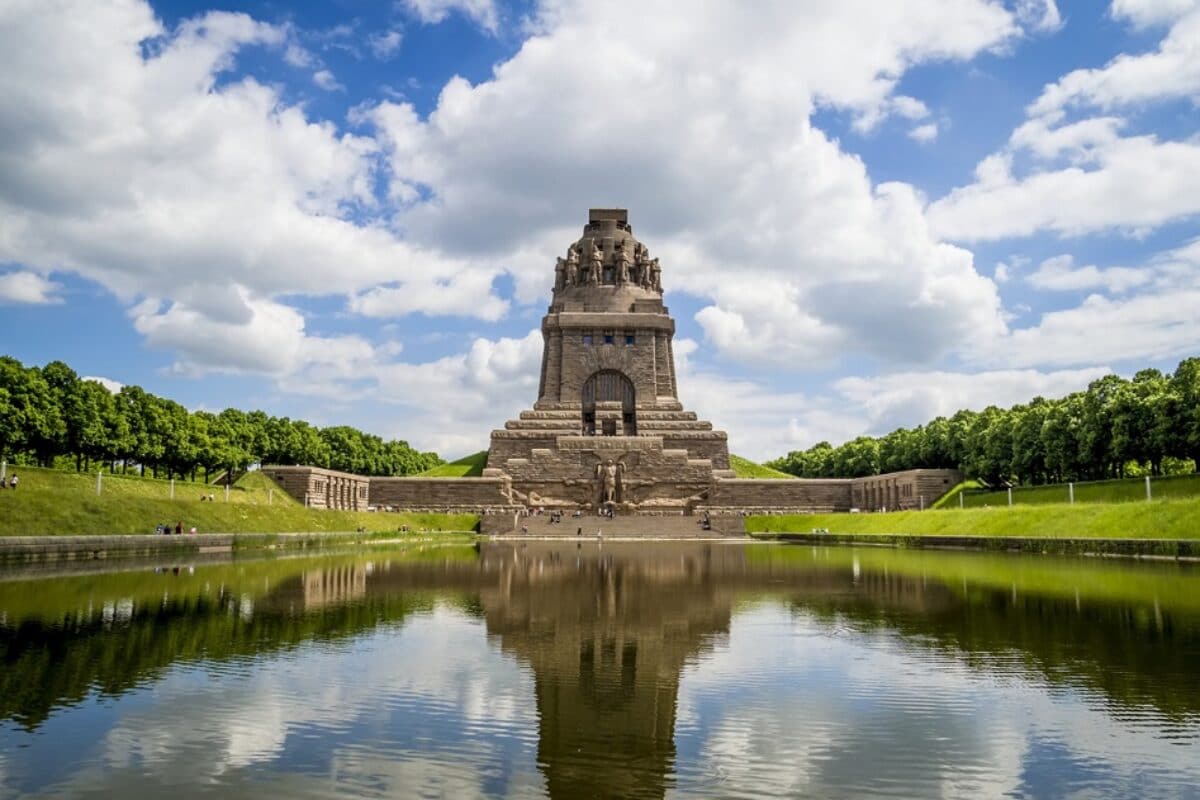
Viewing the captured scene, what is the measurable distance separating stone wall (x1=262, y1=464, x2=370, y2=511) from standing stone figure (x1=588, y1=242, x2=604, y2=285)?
90.9ft

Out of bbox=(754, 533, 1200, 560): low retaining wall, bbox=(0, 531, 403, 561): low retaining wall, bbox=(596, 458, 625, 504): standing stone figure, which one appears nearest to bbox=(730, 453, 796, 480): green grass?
bbox=(596, 458, 625, 504): standing stone figure

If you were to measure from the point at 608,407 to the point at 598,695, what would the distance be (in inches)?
2451

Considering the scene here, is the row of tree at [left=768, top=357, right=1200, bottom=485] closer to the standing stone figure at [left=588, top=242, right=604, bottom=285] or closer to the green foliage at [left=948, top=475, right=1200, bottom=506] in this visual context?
the green foliage at [left=948, top=475, right=1200, bottom=506]

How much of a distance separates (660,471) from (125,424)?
3221 cm

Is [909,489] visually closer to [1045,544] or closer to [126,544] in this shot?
[1045,544]

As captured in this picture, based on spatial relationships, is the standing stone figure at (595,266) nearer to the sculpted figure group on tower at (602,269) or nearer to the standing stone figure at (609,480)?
the sculpted figure group on tower at (602,269)

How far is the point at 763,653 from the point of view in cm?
996

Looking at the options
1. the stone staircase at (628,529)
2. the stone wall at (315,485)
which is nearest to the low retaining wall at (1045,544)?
the stone staircase at (628,529)

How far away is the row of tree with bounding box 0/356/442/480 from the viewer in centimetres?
4431

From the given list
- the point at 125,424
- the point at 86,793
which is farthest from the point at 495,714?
the point at 125,424

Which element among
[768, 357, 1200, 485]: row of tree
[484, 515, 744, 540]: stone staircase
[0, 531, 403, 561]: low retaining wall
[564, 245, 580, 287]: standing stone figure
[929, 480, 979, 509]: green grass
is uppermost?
[564, 245, 580, 287]: standing stone figure

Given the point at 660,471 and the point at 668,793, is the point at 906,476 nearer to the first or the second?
the point at 660,471

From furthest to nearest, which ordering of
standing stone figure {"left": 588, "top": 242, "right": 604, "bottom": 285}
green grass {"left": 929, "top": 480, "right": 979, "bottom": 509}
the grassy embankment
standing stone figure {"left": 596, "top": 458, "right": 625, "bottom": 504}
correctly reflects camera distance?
standing stone figure {"left": 588, "top": 242, "right": 604, "bottom": 285}, standing stone figure {"left": 596, "top": 458, "right": 625, "bottom": 504}, green grass {"left": 929, "top": 480, "right": 979, "bottom": 509}, the grassy embankment

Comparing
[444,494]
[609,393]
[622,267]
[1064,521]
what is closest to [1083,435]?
[1064,521]
